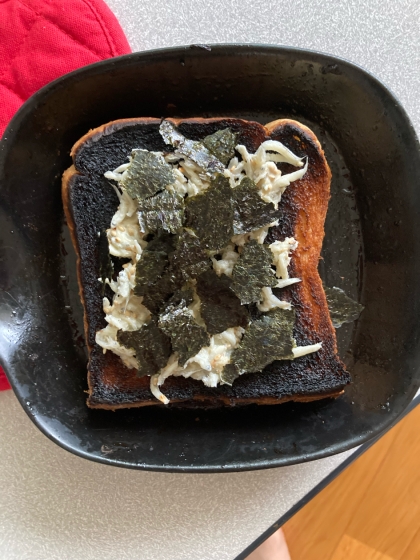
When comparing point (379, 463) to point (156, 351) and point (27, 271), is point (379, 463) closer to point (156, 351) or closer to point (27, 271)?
point (156, 351)

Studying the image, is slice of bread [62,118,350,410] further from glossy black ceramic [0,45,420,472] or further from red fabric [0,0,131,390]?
red fabric [0,0,131,390]

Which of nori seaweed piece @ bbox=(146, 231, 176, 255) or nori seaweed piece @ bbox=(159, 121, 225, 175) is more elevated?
nori seaweed piece @ bbox=(159, 121, 225, 175)

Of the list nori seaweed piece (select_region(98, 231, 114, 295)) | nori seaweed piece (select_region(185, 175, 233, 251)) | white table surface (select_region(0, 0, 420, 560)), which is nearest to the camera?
nori seaweed piece (select_region(185, 175, 233, 251))

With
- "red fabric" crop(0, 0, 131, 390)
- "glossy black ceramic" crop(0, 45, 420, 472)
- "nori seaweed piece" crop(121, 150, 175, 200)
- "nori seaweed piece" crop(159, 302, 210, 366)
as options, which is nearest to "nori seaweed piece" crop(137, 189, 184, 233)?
"nori seaweed piece" crop(121, 150, 175, 200)

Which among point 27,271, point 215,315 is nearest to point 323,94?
point 215,315

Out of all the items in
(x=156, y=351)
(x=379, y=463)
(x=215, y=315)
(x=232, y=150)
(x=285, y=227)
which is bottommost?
(x=379, y=463)

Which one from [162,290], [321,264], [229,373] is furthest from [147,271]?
[321,264]

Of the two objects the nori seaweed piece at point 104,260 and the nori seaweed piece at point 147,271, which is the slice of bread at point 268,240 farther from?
the nori seaweed piece at point 147,271
